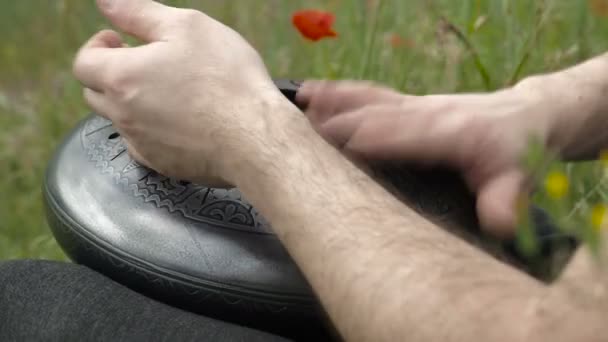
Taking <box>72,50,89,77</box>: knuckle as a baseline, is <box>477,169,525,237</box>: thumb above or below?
below

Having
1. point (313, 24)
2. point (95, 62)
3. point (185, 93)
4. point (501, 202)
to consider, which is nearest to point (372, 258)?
point (501, 202)

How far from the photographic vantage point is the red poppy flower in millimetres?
1442

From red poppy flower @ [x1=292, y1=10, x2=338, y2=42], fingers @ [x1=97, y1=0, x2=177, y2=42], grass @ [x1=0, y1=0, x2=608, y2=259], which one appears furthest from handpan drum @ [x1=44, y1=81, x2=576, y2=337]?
grass @ [x1=0, y1=0, x2=608, y2=259]

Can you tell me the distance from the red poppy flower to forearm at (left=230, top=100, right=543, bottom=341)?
18.3 inches

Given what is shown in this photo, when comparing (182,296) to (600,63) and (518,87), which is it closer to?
(518,87)

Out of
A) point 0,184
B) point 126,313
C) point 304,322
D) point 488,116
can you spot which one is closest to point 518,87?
point 488,116

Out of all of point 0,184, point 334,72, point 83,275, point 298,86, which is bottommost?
point 0,184

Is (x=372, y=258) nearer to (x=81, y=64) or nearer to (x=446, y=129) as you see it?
(x=446, y=129)

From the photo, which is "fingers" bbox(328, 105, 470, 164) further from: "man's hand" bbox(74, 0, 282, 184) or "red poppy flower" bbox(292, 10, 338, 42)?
"red poppy flower" bbox(292, 10, 338, 42)

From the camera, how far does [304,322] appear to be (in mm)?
1027

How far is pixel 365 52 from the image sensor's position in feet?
6.17

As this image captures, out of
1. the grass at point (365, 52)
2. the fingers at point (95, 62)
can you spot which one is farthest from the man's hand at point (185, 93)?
the grass at point (365, 52)

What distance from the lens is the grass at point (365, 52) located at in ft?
5.88

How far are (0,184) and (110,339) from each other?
1571mm
